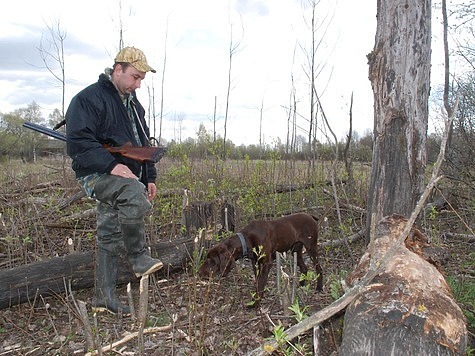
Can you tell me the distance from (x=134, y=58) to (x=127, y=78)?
20 cm

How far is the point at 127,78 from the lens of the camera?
4055mm

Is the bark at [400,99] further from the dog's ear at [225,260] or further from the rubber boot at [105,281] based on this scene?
the rubber boot at [105,281]

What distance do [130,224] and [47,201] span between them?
387 cm

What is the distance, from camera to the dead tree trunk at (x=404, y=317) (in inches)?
85.0

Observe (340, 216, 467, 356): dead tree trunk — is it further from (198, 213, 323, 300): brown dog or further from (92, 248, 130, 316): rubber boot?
(92, 248, 130, 316): rubber boot

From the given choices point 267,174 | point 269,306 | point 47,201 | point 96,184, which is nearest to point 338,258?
point 269,306

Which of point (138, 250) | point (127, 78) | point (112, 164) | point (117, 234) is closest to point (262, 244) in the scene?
point (138, 250)

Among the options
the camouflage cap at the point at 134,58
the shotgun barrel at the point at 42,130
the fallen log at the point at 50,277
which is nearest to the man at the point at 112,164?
the camouflage cap at the point at 134,58

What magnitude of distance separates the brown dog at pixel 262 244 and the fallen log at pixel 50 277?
0.38 meters

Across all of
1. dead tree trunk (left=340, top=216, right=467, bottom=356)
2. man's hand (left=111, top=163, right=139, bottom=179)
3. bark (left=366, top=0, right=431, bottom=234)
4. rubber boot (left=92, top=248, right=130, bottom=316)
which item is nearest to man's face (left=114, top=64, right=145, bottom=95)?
man's hand (left=111, top=163, right=139, bottom=179)

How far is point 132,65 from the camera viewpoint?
399 cm

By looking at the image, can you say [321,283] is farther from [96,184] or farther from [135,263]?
[96,184]

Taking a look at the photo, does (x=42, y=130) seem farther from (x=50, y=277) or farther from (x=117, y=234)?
(x=50, y=277)

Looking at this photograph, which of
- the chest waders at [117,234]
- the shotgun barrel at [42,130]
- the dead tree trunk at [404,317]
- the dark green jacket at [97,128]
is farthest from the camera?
the shotgun barrel at [42,130]
